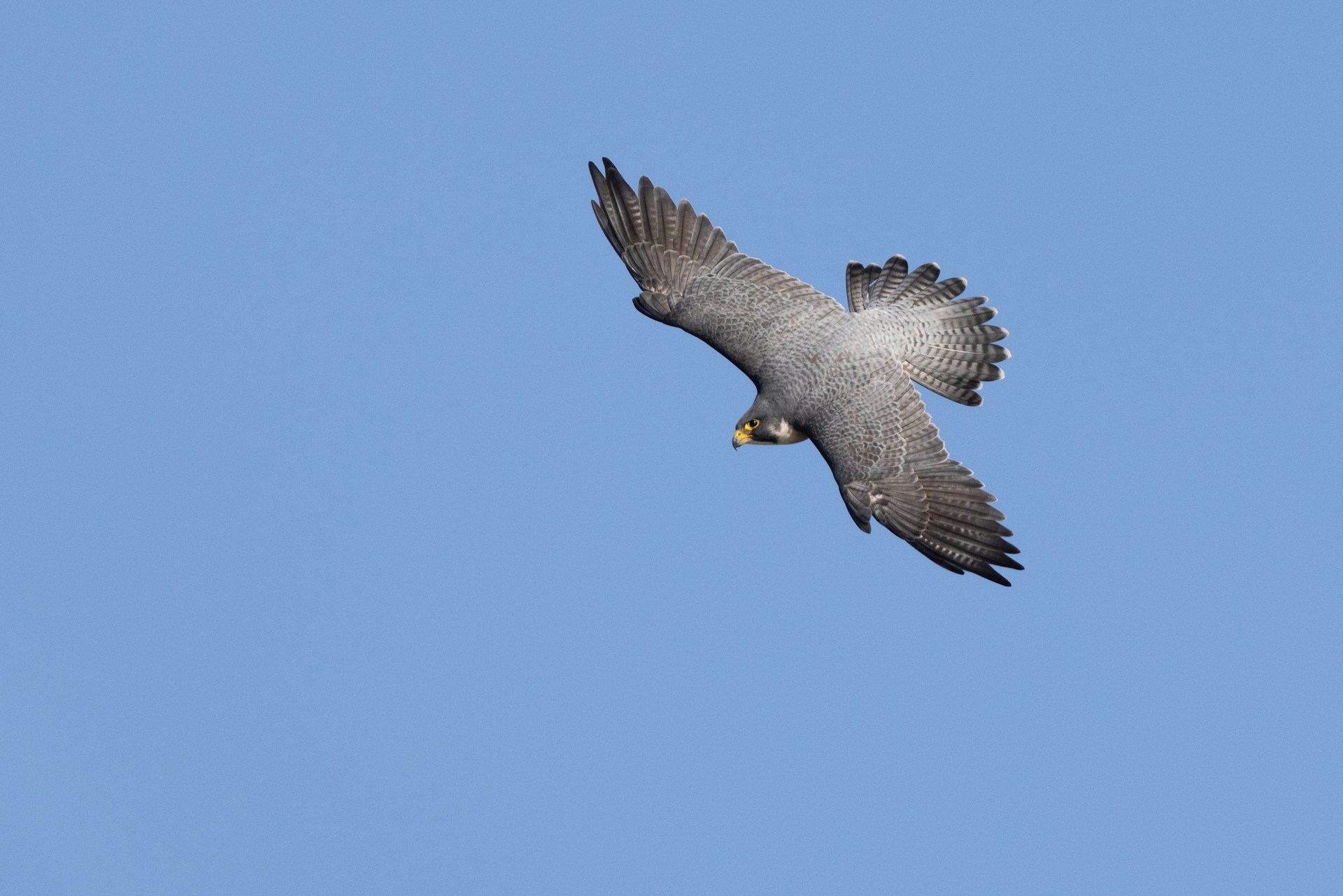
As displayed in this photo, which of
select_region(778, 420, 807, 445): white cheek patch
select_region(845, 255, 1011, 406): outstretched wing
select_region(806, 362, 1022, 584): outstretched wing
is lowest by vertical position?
select_region(806, 362, 1022, 584): outstretched wing

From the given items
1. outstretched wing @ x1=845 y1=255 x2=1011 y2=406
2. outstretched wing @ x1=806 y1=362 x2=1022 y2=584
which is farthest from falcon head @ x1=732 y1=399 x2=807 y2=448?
outstretched wing @ x1=845 y1=255 x2=1011 y2=406

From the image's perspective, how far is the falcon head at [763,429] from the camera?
728 inches

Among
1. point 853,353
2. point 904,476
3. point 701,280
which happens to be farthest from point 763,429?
point 701,280

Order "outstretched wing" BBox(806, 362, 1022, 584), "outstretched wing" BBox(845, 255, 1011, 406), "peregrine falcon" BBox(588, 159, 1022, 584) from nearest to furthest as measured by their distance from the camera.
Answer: "outstretched wing" BBox(806, 362, 1022, 584)
"peregrine falcon" BBox(588, 159, 1022, 584)
"outstretched wing" BBox(845, 255, 1011, 406)

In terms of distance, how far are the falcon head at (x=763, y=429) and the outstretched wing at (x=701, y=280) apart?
517 mm

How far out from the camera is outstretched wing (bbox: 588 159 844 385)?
19000 millimetres

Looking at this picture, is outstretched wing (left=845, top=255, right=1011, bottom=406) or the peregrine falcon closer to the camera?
the peregrine falcon

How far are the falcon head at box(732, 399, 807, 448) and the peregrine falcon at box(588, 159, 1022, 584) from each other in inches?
0.7

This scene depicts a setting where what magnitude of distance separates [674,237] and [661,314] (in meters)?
0.95

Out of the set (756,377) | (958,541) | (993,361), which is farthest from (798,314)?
(958,541)

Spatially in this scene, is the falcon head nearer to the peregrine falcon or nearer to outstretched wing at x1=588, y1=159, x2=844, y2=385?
the peregrine falcon

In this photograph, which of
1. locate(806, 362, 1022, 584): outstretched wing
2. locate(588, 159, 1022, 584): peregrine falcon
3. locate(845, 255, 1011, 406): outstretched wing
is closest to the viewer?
locate(806, 362, 1022, 584): outstretched wing

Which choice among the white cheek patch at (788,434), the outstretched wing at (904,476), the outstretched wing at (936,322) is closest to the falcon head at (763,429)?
the white cheek patch at (788,434)

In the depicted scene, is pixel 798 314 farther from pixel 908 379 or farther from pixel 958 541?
pixel 958 541
